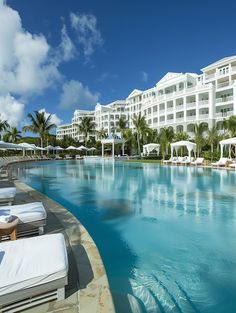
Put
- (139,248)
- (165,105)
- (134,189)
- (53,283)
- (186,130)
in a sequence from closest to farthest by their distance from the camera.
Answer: (53,283), (139,248), (134,189), (186,130), (165,105)

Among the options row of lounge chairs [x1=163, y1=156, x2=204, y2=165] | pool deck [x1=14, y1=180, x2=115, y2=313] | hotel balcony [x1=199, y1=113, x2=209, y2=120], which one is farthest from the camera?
hotel balcony [x1=199, y1=113, x2=209, y2=120]

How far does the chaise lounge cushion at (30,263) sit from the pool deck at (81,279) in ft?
1.04

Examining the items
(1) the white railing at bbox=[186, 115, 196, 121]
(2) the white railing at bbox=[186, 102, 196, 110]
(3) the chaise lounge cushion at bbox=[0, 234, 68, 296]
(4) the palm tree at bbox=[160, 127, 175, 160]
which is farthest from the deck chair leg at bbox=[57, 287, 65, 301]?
(2) the white railing at bbox=[186, 102, 196, 110]

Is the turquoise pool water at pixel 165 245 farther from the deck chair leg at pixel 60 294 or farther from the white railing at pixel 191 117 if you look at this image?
the white railing at pixel 191 117

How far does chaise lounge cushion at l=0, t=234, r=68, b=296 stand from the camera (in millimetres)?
2667

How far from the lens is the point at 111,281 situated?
434 centimetres

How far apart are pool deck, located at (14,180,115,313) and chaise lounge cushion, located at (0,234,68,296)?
0.32 m

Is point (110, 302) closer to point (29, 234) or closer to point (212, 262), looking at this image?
point (29, 234)

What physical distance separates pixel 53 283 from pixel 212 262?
3536 mm

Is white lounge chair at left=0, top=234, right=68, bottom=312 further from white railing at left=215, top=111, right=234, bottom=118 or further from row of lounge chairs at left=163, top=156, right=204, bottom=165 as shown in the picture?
white railing at left=215, top=111, right=234, bottom=118

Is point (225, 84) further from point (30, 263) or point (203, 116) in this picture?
point (30, 263)


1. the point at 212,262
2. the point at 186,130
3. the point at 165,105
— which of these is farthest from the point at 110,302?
the point at 165,105

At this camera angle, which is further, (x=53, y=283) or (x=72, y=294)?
(x=72, y=294)

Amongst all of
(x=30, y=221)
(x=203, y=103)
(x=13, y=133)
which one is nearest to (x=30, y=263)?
(x=30, y=221)
